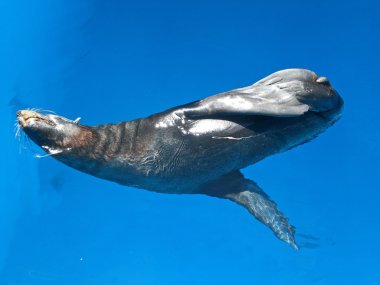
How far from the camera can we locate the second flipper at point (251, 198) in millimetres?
5730

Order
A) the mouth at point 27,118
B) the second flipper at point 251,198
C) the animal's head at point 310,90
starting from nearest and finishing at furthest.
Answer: the mouth at point 27,118 < the animal's head at point 310,90 < the second flipper at point 251,198

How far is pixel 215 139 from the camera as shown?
5.47 metres

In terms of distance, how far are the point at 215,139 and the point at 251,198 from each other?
1.01 meters

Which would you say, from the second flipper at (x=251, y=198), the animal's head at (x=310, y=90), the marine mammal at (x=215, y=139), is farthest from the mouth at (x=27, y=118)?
the animal's head at (x=310, y=90)

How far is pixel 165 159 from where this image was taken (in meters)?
5.40

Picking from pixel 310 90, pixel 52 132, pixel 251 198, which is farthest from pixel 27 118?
pixel 310 90

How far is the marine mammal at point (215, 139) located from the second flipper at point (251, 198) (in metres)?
0.01

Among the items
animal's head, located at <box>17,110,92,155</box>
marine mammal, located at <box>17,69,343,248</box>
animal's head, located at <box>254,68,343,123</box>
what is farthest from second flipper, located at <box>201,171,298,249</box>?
animal's head, located at <box>17,110,92,155</box>

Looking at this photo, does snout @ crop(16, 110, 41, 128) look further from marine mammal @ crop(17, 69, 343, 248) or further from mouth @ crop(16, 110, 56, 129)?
marine mammal @ crop(17, 69, 343, 248)

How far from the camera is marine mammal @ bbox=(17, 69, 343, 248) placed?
512cm

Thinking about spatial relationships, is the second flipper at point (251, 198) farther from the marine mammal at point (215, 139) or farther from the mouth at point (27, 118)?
the mouth at point (27, 118)

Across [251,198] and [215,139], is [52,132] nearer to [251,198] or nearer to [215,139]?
[215,139]

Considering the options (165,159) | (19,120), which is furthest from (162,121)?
(19,120)

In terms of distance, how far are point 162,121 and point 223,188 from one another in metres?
1.26
